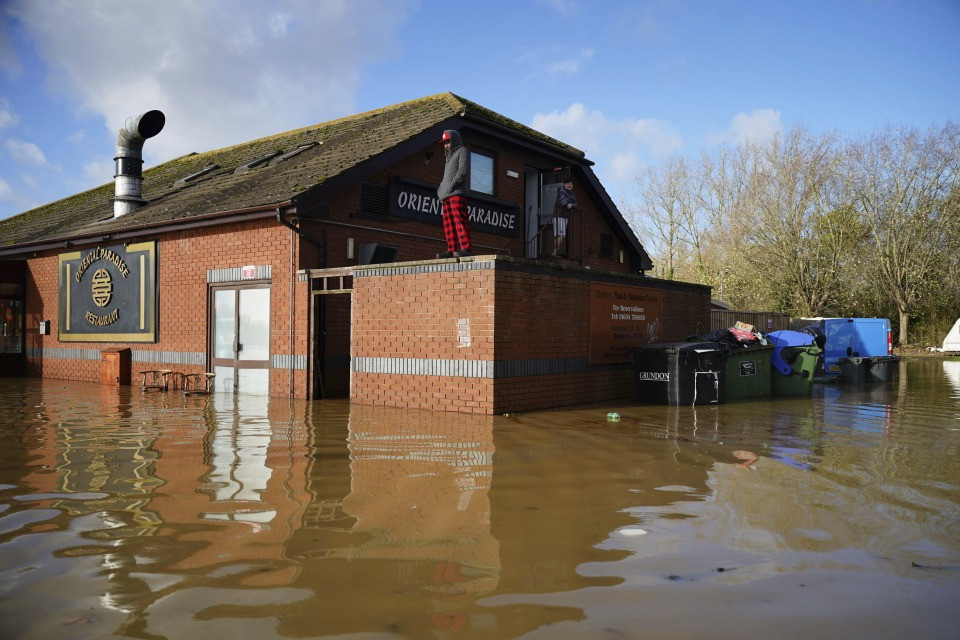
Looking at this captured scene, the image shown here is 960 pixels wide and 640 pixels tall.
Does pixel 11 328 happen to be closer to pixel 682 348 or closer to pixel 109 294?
pixel 109 294

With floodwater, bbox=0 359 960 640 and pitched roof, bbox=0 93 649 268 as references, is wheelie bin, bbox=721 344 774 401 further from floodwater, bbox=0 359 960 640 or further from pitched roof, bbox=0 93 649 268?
pitched roof, bbox=0 93 649 268

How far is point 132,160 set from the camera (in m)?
19.5

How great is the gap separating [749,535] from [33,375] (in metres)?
20.3

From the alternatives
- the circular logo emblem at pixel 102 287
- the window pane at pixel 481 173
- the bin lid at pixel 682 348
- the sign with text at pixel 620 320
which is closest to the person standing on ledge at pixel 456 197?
the sign with text at pixel 620 320

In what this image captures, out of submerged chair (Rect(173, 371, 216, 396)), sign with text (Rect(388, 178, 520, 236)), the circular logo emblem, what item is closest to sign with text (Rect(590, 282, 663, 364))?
sign with text (Rect(388, 178, 520, 236))

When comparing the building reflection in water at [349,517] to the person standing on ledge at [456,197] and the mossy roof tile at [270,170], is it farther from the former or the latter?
the mossy roof tile at [270,170]

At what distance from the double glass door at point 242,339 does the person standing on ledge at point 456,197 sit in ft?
13.4

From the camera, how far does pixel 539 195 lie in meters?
18.3

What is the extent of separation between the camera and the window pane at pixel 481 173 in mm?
16266

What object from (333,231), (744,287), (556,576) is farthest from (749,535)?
(744,287)

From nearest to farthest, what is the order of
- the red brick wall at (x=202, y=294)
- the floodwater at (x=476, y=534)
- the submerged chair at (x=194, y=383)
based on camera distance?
the floodwater at (x=476, y=534)
the red brick wall at (x=202, y=294)
the submerged chair at (x=194, y=383)

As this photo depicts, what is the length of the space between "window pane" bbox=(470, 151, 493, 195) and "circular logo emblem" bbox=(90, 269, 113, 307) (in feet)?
29.1

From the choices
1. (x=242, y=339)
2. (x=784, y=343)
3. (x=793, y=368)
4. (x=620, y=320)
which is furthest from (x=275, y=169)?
→ (x=793, y=368)

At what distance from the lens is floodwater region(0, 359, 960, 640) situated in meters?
3.23
